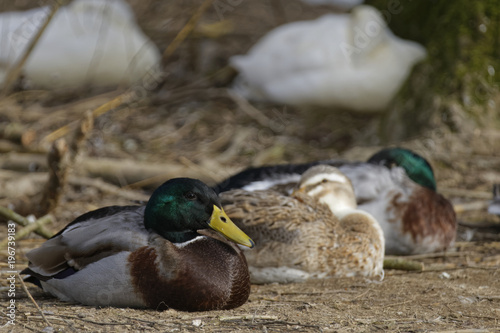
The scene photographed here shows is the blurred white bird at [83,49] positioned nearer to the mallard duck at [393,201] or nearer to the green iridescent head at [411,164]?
the mallard duck at [393,201]

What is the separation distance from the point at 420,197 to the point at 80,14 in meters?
5.15

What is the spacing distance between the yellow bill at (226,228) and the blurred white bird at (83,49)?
4.46 m

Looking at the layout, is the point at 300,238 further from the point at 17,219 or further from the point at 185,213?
the point at 17,219

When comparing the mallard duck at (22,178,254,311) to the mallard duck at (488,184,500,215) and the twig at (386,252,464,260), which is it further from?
the mallard duck at (488,184,500,215)

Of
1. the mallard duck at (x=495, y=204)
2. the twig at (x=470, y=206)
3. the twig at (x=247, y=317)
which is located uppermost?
the twig at (x=247, y=317)

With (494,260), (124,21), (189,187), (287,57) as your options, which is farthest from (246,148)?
(189,187)

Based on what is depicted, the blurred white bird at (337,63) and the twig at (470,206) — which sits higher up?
the blurred white bird at (337,63)

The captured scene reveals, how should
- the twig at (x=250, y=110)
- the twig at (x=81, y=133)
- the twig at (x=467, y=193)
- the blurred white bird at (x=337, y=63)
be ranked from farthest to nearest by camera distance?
the twig at (x=250, y=110)
the blurred white bird at (x=337, y=63)
the twig at (x=467, y=193)
the twig at (x=81, y=133)

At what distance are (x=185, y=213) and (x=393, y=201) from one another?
81.4 inches

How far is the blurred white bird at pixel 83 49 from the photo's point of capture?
7.93 meters

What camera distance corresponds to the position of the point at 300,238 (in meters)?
4.14

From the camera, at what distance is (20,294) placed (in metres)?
3.71

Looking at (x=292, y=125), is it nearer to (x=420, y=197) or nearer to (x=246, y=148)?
(x=246, y=148)

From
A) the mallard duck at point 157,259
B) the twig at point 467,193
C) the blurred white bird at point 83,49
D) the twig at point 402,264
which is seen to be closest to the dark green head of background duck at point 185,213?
the mallard duck at point 157,259
